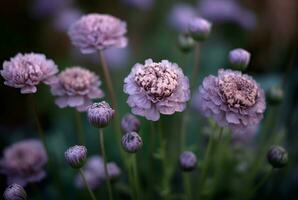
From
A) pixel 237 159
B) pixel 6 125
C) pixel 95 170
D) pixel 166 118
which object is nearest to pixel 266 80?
pixel 166 118

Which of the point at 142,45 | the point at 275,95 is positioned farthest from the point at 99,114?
the point at 142,45

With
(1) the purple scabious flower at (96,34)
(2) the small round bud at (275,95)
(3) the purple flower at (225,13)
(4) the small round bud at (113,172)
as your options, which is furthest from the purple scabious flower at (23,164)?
(3) the purple flower at (225,13)

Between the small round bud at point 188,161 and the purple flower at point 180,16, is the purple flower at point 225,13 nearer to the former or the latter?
the purple flower at point 180,16

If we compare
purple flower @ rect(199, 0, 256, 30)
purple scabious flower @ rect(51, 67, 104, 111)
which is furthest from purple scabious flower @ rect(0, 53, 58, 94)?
purple flower @ rect(199, 0, 256, 30)

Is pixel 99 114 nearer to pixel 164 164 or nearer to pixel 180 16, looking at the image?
pixel 164 164

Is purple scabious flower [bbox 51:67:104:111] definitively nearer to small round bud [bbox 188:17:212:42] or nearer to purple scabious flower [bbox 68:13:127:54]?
purple scabious flower [bbox 68:13:127:54]

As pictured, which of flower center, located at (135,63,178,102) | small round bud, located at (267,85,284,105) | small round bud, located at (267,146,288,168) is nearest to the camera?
flower center, located at (135,63,178,102)

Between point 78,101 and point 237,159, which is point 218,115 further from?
point 237,159
